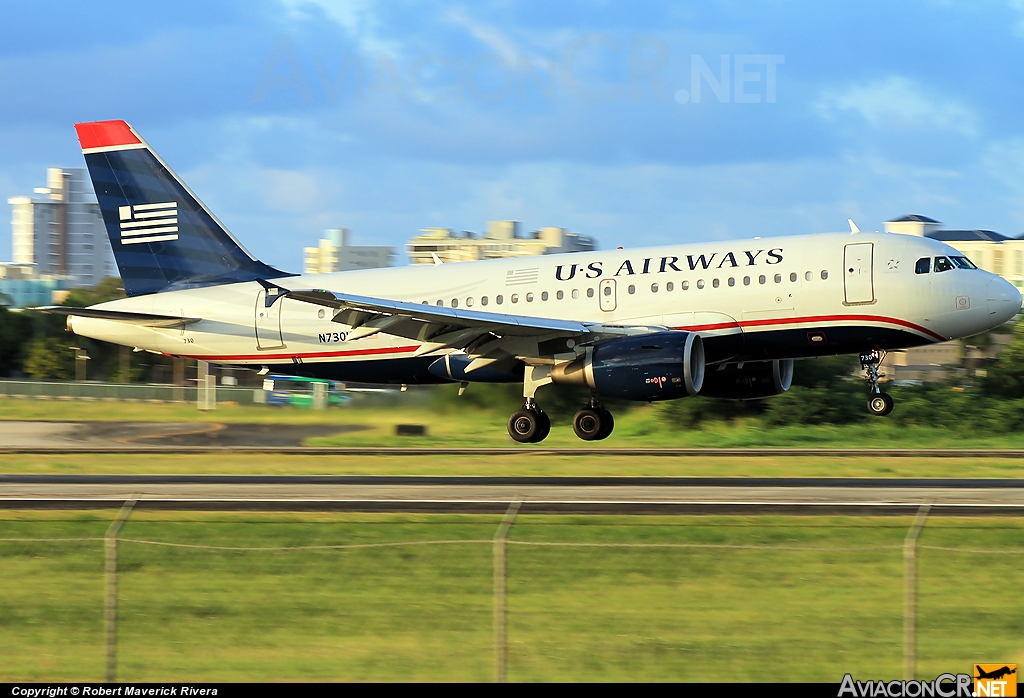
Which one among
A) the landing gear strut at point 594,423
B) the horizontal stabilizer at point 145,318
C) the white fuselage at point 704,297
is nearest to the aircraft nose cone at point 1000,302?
the white fuselage at point 704,297

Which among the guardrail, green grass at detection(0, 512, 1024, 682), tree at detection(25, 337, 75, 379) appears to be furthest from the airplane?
tree at detection(25, 337, 75, 379)

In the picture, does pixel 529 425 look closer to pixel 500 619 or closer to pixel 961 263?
pixel 961 263

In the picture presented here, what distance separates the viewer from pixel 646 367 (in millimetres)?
26203

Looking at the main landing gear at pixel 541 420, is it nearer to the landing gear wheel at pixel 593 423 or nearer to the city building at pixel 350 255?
the landing gear wheel at pixel 593 423

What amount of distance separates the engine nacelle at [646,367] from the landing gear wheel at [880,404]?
4.92 metres

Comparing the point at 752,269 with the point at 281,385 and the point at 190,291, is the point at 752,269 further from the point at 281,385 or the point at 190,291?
the point at 281,385

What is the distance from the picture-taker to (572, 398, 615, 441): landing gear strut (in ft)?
95.3

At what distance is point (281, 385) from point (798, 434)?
74.0 ft

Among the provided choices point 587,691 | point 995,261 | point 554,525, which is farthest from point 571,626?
point 995,261

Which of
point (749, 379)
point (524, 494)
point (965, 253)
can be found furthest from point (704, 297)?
point (965, 253)

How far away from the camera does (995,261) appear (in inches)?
5615

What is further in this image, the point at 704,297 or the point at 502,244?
the point at 502,244

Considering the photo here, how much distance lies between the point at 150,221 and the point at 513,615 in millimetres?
25537

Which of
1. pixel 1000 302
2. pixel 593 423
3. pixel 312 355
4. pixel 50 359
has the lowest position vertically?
pixel 593 423
